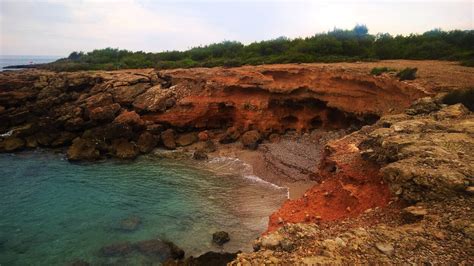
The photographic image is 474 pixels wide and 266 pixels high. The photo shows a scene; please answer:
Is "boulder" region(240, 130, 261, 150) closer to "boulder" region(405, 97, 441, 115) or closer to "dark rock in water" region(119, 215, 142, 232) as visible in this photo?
"dark rock in water" region(119, 215, 142, 232)

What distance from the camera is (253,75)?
85.4 ft

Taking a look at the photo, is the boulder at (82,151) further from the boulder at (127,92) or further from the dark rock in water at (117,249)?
the dark rock in water at (117,249)

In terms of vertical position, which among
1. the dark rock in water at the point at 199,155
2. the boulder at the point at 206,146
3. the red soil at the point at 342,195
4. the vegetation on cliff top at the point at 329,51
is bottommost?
the dark rock in water at the point at 199,155

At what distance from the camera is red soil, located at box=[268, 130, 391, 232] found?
10148mm

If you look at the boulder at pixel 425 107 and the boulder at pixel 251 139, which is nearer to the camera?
the boulder at pixel 425 107

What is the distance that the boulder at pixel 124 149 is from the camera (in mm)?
22856

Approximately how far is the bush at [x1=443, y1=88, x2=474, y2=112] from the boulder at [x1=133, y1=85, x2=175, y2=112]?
18.5m

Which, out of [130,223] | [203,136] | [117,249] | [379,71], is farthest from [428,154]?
[203,136]

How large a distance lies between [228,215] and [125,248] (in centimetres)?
463

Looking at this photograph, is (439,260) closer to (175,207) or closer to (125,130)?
(175,207)

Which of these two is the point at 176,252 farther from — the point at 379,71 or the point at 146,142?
the point at 379,71

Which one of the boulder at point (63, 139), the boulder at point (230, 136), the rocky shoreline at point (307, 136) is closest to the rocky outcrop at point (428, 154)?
the rocky shoreline at point (307, 136)

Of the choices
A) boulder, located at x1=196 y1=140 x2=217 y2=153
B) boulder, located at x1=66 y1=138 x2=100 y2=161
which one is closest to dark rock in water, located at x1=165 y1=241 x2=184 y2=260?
boulder, located at x1=196 y1=140 x2=217 y2=153

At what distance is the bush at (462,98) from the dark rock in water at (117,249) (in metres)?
15.0
